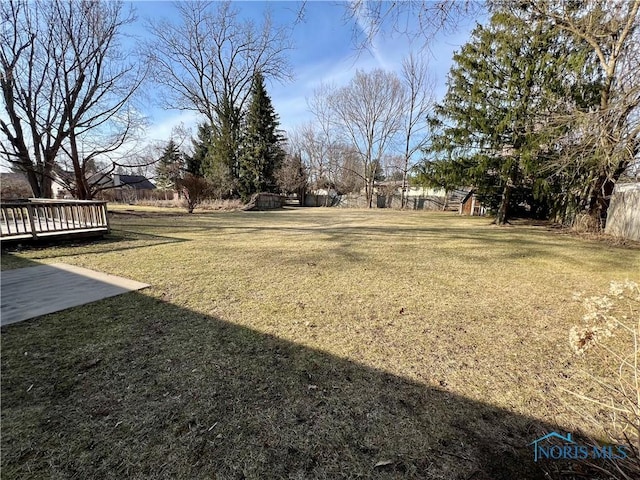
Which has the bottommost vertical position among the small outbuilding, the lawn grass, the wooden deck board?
the lawn grass

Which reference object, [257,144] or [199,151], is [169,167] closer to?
[257,144]

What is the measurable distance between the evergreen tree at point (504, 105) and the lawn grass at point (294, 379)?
8.53 m

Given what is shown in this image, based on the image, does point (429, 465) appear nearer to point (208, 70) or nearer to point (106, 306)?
point (106, 306)

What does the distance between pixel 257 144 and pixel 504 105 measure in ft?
63.3

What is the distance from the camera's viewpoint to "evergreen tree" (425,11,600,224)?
9820mm

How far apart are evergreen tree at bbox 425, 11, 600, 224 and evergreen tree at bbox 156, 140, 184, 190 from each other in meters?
15.6

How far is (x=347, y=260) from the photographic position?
539cm

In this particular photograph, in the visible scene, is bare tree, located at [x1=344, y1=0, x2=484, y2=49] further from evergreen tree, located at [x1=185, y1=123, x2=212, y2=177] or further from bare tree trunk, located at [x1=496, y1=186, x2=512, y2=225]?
evergreen tree, located at [x1=185, y1=123, x2=212, y2=177]

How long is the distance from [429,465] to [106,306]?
340cm

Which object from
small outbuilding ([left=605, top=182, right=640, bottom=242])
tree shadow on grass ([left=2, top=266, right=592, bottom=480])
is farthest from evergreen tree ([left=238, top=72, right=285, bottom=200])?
tree shadow on grass ([left=2, top=266, right=592, bottom=480])

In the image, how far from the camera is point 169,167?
→ 21.3m

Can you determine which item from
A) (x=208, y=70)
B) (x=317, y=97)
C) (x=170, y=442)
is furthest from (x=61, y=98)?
(x=317, y=97)

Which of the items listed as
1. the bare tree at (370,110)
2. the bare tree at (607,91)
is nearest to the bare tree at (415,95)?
the bare tree at (370,110)

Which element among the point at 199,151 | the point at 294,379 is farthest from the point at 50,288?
the point at 199,151
